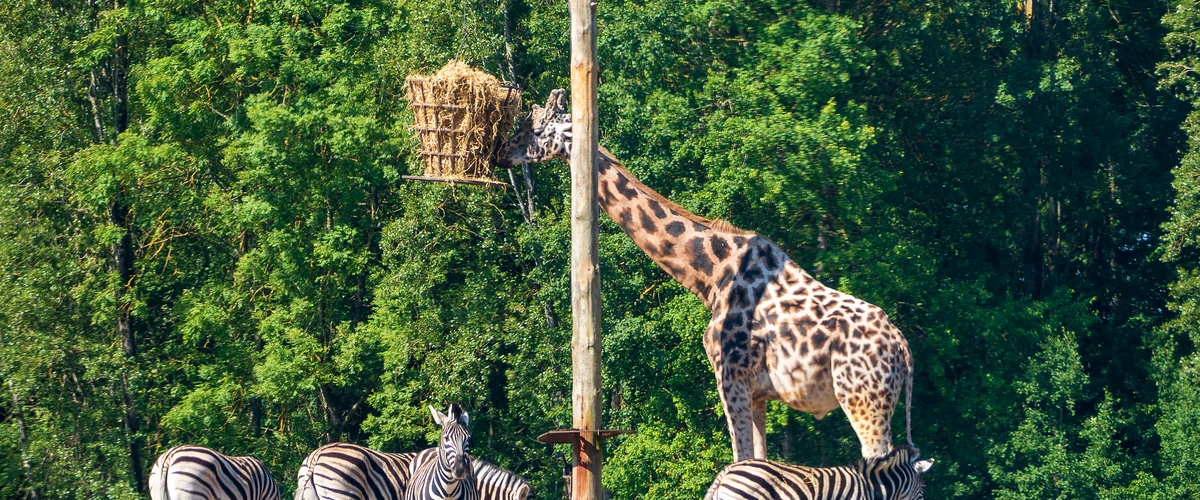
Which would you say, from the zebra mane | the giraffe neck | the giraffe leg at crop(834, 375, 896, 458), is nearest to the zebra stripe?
the giraffe neck

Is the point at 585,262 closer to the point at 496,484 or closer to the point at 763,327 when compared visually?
the point at 763,327

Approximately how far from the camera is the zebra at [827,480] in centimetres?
1098

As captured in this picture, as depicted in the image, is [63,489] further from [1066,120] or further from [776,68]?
[1066,120]

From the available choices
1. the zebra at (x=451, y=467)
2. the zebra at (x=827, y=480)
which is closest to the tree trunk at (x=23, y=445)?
the zebra at (x=451, y=467)

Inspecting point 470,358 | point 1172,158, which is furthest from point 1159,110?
point 470,358

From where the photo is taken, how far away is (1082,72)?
2133 cm

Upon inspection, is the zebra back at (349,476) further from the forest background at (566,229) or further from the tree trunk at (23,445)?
the tree trunk at (23,445)

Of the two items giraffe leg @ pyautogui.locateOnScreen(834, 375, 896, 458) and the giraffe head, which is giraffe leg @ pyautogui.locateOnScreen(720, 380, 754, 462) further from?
the giraffe head

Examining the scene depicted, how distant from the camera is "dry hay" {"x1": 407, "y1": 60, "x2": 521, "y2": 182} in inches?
484

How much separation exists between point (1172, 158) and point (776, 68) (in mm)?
6679

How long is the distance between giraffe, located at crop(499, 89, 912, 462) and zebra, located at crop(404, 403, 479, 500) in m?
2.05

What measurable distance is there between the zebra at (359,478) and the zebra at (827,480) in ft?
9.38

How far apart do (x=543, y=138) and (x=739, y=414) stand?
2673mm

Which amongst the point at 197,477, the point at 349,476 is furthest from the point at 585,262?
the point at 197,477
